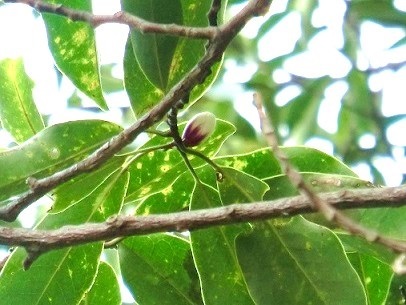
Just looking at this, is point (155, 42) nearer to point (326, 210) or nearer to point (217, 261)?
point (217, 261)

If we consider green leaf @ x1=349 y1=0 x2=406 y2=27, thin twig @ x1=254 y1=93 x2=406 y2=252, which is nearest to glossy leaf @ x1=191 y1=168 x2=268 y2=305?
thin twig @ x1=254 y1=93 x2=406 y2=252

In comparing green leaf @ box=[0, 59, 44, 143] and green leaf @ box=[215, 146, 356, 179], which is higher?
green leaf @ box=[0, 59, 44, 143]

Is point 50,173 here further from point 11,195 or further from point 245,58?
point 245,58

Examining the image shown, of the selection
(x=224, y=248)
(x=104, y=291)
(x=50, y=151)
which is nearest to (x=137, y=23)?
(x=50, y=151)

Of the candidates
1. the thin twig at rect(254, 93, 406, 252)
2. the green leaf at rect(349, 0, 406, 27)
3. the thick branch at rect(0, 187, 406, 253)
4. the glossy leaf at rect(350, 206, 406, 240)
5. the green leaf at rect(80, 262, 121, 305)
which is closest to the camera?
the thin twig at rect(254, 93, 406, 252)

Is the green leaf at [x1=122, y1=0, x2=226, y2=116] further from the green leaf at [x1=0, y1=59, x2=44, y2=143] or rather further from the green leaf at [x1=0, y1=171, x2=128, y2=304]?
the green leaf at [x1=0, y1=59, x2=44, y2=143]

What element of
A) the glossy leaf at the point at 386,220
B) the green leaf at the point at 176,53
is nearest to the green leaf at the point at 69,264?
the green leaf at the point at 176,53

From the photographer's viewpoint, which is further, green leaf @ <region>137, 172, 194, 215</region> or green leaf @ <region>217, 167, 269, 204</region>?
green leaf @ <region>137, 172, 194, 215</region>

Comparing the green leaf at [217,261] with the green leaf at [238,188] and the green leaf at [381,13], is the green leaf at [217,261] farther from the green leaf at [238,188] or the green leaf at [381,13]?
the green leaf at [381,13]
